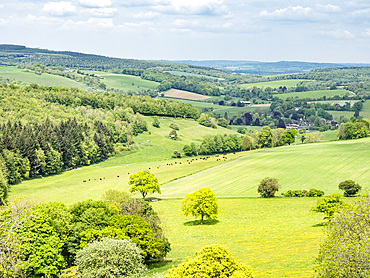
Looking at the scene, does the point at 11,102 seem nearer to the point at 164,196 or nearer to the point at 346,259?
the point at 164,196

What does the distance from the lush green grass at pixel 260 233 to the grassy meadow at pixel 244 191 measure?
0.26ft

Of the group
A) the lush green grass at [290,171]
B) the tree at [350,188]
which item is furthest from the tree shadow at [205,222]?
the tree at [350,188]

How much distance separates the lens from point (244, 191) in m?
96.1

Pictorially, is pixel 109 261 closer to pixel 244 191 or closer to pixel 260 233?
pixel 260 233

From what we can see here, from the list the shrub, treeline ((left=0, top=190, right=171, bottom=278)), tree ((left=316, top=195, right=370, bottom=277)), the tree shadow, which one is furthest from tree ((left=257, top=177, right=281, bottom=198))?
tree ((left=316, top=195, right=370, bottom=277))

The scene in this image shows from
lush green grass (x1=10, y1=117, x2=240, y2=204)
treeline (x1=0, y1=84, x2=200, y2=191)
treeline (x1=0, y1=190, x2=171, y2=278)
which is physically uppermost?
treeline (x1=0, y1=190, x2=171, y2=278)

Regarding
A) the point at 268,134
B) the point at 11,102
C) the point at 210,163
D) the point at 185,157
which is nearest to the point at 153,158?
the point at 185,157

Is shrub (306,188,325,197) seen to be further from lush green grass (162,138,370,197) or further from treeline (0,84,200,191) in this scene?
treeline (0,84,200,191)

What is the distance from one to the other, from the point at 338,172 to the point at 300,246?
59.2 metres

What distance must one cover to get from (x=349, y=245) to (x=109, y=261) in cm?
2136

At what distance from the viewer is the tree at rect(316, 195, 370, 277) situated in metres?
27.7

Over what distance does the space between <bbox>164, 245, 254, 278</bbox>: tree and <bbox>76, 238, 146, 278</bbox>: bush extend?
739 cm

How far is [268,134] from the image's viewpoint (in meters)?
186

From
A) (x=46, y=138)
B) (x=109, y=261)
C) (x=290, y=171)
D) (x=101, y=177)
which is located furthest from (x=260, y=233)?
(x=46, y=138)
